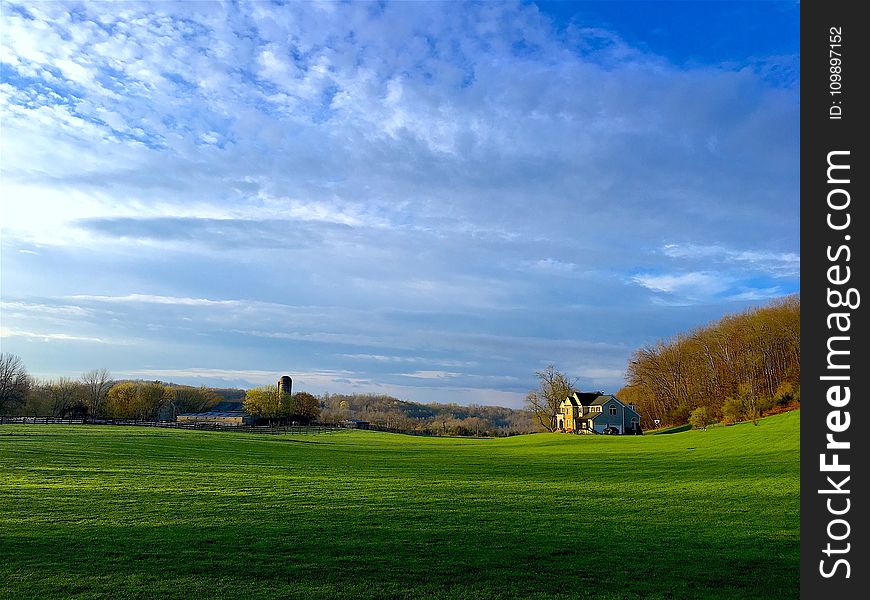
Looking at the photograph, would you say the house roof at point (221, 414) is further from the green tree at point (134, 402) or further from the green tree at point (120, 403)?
the green tree at point (120, 403)

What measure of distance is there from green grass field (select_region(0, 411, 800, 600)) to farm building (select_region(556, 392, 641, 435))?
7588cm

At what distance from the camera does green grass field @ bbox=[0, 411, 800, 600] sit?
372 inches

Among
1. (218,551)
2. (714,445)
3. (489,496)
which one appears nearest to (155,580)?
(218,551)

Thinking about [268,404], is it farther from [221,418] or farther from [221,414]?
[221,414]

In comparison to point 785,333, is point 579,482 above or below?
below

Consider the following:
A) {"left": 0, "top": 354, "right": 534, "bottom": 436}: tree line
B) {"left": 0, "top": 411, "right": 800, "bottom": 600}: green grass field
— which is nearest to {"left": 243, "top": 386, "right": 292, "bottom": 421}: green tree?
{"left": 0, "top": 354, "right": 534, "bottom": 436}: tree line

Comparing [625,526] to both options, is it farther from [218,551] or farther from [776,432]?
[776,432]

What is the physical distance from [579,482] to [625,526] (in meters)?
10.5

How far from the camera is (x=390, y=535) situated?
13.0 m

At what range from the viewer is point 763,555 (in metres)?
11.6
